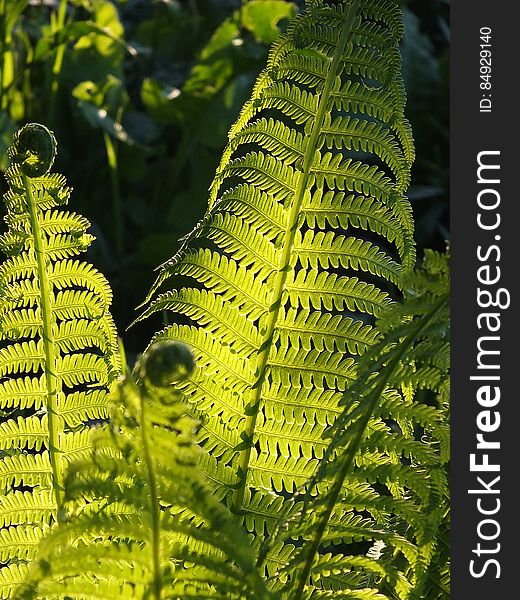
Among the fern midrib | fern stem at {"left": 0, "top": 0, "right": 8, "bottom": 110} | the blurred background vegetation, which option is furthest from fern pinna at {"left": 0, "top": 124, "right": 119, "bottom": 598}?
fern stem at {"left": 0, "top": 0, "right": 8, "bottom": 110}

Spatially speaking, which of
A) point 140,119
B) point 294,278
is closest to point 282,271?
point 294,278

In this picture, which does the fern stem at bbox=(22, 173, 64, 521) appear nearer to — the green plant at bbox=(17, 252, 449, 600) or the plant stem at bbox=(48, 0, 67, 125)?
the green plant at bbox=(17, 252, 449, 600)

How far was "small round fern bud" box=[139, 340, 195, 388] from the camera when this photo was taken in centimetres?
60

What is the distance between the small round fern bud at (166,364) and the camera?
0.60m

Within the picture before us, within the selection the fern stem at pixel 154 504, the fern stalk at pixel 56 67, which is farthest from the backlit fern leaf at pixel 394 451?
the fern stalk at pixel 56 67

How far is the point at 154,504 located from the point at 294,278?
1.18ft

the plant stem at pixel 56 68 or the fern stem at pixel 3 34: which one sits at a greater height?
the plant stem at pixel 56 68

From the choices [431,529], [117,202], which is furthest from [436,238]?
[431,529]

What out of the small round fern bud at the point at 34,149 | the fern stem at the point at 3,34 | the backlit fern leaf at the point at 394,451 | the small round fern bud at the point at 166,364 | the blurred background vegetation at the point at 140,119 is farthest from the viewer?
the blurred background vegetation at the point at 140,119

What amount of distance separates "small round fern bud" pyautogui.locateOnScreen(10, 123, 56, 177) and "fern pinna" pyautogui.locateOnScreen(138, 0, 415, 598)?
0.16 metres

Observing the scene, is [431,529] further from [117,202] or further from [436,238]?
[436,238]

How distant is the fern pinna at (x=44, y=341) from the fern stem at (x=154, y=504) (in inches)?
11.6

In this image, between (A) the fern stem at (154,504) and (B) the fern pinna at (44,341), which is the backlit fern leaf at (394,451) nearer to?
(A) the fern stem at (154,504)

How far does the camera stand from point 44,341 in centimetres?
96
